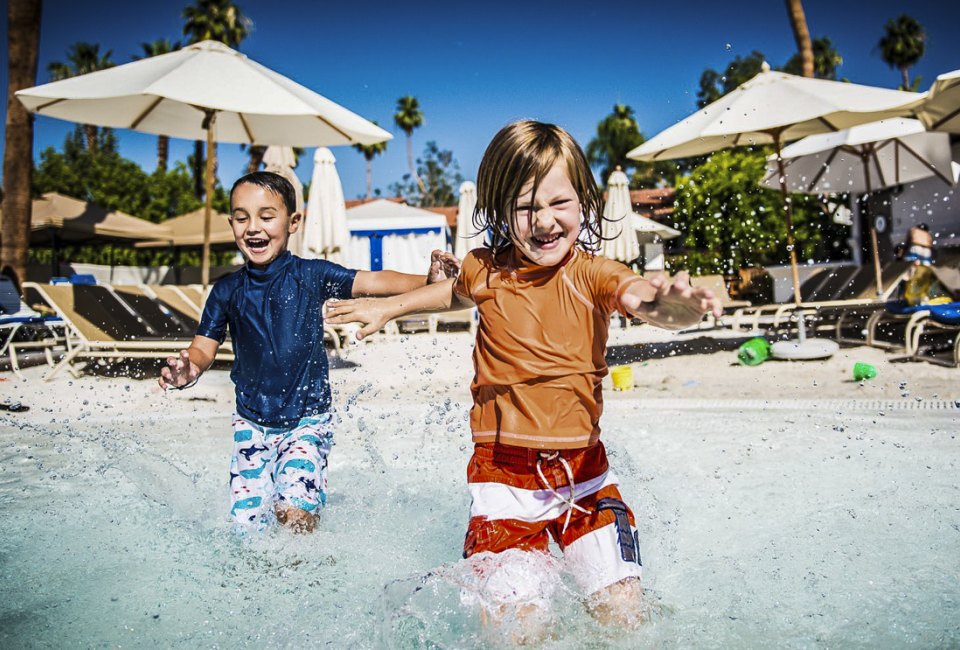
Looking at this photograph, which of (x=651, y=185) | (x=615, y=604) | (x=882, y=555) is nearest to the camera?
(x=615, y=604)

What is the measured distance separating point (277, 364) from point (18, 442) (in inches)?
116

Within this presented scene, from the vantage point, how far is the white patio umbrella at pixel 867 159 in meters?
10.4

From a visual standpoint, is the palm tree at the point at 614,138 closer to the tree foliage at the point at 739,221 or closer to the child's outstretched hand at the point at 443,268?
the tree foliage at the point at 739,221

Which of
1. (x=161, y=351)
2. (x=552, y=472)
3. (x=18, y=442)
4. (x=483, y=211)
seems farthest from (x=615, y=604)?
(x=161, y=351)

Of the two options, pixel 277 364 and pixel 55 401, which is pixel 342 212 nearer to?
pixel 55 401

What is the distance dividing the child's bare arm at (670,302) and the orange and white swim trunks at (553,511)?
439mm

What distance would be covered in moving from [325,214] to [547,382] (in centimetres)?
944

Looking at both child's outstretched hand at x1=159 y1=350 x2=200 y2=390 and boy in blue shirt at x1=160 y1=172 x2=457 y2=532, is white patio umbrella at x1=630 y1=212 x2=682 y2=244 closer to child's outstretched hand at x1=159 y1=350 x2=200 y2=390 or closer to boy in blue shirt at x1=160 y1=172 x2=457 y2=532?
boy in blue shirt at x1=160 y1=172 x2=457 y2=532

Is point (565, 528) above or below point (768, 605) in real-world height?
above

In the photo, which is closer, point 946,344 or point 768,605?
point 768,605

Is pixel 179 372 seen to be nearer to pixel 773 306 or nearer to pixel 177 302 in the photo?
pixel 177 302

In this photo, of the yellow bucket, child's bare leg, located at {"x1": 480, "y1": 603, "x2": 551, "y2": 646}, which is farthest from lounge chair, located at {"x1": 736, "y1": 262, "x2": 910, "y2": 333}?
child's bare leg, located at {"x1": 480, "y1": 603, "x2": 551, "y2": 646}

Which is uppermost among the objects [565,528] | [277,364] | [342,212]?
[342,212]

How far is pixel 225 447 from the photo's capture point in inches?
172
